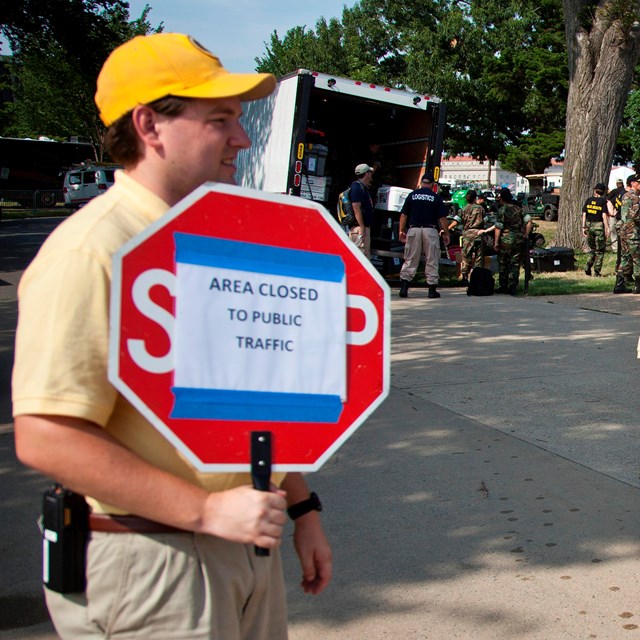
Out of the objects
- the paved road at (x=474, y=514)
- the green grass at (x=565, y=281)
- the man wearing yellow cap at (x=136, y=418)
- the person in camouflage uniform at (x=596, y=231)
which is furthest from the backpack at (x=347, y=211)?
the man wearing yellow cap at (x=136, y=418)

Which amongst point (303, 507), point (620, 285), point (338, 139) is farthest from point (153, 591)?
point (338, 139)

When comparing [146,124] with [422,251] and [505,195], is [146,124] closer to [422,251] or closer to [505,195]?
[422,251]

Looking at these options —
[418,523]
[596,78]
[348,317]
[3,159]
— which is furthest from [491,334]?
[3,159]

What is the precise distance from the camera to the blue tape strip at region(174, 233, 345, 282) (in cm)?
157

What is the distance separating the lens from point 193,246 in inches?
61.9

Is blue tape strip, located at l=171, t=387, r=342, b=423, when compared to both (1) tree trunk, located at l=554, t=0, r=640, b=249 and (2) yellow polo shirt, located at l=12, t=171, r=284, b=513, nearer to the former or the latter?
(2) yellow polo shirt, located at l=12, t=171, r=284, b=513

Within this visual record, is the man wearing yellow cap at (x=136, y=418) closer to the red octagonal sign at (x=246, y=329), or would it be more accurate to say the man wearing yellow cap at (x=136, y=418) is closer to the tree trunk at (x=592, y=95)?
the red octagonal sign at (x=246, y=329)

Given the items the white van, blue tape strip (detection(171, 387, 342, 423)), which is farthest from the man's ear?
the white van

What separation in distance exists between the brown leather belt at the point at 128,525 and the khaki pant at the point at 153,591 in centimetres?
1

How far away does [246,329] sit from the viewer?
1.60 meters

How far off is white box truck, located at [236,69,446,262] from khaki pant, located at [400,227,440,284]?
160 cm

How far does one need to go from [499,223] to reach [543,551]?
445 inches

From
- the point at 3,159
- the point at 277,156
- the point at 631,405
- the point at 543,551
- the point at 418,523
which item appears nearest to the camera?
the point at 543,551

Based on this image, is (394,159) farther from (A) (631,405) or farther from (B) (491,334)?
(A) (631,405)
